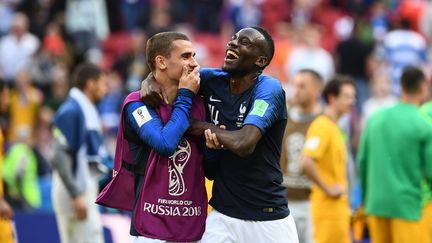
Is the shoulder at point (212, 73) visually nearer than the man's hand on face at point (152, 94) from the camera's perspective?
No

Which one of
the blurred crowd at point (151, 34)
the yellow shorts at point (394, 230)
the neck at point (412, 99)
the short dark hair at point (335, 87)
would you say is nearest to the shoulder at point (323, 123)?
the short dark hair at point (335, 87)

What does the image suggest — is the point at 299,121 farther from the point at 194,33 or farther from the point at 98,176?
the point at 194,33

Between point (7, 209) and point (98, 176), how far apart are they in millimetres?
1609

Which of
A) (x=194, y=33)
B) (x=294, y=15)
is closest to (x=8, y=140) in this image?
(x=194, y=33)

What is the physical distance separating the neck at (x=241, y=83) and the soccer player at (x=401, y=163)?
321 centimetres

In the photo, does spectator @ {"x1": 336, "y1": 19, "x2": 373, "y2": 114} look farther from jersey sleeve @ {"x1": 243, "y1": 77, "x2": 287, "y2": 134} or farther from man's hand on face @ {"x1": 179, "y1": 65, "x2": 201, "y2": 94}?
man's hand on face @ {"x1": 179, "y1": 65, "x2": 201, "y2": 94}

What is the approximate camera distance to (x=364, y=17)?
68.1ft

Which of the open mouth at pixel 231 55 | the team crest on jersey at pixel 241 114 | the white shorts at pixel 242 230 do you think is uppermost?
the open mouth at pixel 231 55

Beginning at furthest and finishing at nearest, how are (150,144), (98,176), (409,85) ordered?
(98,176) → (409,85) → (150,144)

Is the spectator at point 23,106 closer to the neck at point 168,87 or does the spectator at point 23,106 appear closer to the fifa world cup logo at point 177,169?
the neck at point 168,87

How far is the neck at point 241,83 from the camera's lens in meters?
7.31

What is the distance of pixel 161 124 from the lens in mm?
7168

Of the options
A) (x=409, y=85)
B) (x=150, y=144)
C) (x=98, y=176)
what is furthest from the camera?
(x=98, y=176)

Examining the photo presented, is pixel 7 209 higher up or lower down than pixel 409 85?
lower down
